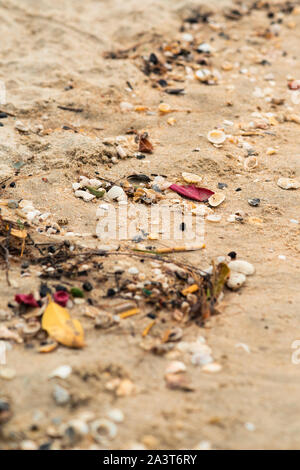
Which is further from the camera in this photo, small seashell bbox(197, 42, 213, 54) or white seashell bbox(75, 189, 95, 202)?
small seashell bbox(197, 42, 213, 54)

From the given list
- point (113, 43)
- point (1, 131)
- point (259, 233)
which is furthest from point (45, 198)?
point (113, 43)

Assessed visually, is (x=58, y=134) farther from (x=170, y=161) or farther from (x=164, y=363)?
(x=164, y=363)

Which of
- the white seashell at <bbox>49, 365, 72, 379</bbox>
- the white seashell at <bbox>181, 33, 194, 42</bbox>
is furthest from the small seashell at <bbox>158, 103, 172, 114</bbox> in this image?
the white seashell at <bbox>49, 365, 72, 379</bbox>

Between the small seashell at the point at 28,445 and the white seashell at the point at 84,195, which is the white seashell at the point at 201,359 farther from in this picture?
the white seashell at the point at 84,195

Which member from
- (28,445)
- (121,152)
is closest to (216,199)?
(121,152)

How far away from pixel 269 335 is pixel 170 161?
1.71 metres

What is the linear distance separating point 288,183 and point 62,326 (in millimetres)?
1997

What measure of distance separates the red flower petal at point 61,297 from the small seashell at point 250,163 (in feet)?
6.01

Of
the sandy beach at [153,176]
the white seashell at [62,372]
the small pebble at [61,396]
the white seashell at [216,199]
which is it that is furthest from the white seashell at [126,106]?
the small pebble at [61,396]

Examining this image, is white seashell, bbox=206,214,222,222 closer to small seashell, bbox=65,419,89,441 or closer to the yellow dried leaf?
the yellow dried leaf

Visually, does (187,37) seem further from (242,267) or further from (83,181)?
(242,267)

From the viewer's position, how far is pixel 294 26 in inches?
232

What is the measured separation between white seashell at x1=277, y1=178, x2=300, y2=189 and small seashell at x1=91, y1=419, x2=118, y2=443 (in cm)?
219

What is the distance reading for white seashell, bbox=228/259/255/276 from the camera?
9.27 feet
